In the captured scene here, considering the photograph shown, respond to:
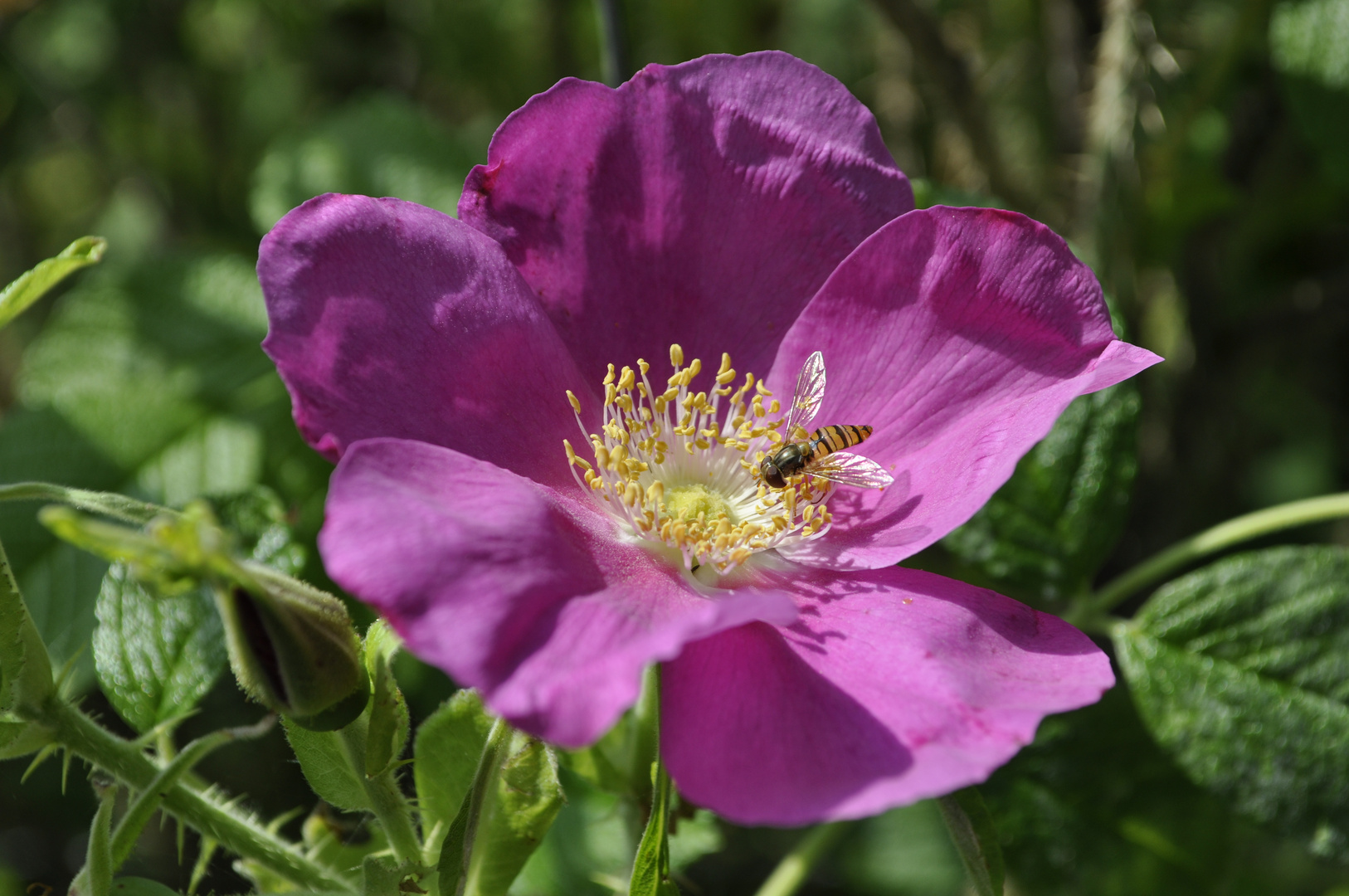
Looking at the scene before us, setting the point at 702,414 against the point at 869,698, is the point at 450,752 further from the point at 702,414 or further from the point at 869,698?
the point at 702,414

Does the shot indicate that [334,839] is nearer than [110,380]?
Yes

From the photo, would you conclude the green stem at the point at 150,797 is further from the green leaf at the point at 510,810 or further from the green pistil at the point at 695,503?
the green pistil at the point at 695,503

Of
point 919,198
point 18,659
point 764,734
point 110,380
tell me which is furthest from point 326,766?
point 110,380

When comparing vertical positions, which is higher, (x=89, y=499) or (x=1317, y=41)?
(x=1317, y=41)

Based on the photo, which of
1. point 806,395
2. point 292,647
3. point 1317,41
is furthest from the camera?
point 1317,41

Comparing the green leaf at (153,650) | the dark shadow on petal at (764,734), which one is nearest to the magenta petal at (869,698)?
the dark shadow on petal at (764,734)

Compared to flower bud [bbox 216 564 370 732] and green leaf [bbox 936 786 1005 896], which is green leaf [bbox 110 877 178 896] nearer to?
flower bud [bbox 216 564 370 732]

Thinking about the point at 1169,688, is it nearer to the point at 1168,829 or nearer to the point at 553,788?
the point at 1168,829
